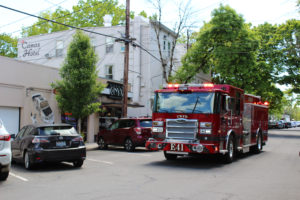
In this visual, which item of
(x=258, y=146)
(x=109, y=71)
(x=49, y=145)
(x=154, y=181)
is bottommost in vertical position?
(x=154, y=181)

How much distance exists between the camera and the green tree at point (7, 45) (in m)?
51.8

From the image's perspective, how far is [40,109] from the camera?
20.4m

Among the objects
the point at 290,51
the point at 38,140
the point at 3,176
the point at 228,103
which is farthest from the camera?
the point at 290,51

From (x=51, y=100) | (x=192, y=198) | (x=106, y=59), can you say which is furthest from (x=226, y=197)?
(x=106, y=59)

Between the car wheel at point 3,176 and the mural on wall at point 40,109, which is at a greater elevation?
the mural on wall at point 40,109

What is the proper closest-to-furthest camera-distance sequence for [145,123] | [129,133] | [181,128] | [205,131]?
[205,131], [181,128], [129,133], [145,123]

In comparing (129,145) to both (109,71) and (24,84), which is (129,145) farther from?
(109,71)

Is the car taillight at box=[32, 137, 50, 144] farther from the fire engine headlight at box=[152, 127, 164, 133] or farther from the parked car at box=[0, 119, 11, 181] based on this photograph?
the fire engine headlight at box=[152, 127, 164, 133]

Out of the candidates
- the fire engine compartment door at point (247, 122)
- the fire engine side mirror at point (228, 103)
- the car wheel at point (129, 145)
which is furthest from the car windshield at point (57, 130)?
the fire engine compartment door at point (247, 122)

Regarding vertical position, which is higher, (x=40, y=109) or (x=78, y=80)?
(x=78, y=80)

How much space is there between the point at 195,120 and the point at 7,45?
47478 mm

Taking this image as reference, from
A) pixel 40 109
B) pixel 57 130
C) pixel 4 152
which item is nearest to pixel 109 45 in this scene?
pixel 40 109

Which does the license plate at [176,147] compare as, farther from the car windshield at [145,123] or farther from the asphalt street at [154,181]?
the car windshield at [145,123]

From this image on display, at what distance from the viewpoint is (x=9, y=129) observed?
61.6ft
